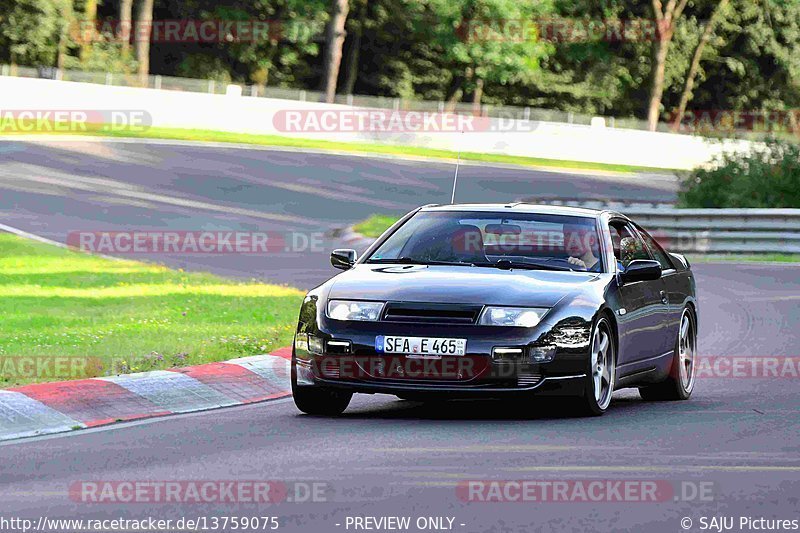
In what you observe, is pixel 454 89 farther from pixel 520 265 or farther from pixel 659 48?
pixel 520 265

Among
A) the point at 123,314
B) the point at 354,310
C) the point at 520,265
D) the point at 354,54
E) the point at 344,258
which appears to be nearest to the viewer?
the point at 354,310

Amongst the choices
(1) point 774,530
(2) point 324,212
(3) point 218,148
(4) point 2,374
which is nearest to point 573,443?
(1) point 774,530

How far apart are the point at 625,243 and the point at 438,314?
2.50 m

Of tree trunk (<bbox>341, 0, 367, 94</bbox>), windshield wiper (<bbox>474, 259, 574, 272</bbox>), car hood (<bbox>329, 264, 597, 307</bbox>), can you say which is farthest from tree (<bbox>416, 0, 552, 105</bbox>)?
car hood (<bbox>329, 264, 597, 307</bbox>)

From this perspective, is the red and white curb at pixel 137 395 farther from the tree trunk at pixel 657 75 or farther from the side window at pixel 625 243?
the tree trunk at pixel 657 75

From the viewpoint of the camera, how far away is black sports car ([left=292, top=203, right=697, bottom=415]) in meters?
9.56

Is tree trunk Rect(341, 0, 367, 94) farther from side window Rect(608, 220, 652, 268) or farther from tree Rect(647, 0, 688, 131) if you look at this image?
side window Rect(608, 220, 652, 268)

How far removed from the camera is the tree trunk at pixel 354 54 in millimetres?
73625

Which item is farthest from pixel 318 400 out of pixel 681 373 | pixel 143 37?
pixel 143 37

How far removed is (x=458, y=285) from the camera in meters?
9.88

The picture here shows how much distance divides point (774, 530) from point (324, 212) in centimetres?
2585

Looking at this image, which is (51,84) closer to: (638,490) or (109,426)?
(109,426)

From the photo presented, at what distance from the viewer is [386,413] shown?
34.0 ft

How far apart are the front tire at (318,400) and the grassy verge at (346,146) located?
1161 inches
